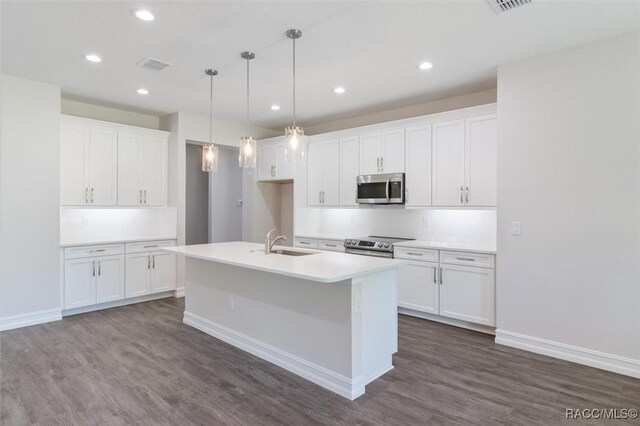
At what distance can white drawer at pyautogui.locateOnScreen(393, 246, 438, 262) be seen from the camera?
4.26 m

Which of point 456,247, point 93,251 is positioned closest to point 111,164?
point 93,251

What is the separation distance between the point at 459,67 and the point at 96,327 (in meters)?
4.89

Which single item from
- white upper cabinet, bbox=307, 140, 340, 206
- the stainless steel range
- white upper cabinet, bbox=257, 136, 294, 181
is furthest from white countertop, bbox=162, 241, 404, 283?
white upper cabinet, bbox=257, 136, 294, 181

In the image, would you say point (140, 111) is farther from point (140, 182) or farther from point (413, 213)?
point (413, 213)

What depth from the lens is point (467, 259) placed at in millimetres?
3979

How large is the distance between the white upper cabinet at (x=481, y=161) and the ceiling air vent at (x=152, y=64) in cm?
340

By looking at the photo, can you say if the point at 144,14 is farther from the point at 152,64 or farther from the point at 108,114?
the point at 108,114

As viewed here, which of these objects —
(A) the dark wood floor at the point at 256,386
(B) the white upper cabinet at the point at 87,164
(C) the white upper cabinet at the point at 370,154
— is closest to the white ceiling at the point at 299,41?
(B) the white upper cabinet at the point at 87,164

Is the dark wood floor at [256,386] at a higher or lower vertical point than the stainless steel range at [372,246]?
lower

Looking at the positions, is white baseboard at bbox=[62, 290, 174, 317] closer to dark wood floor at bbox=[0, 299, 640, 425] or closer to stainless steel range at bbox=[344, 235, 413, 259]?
dark wood floor at bbox=[0, 299, 640, 425]

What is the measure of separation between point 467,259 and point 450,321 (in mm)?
801

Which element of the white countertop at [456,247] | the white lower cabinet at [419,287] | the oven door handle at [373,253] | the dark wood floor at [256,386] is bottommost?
the dark wood floor at [256,386]

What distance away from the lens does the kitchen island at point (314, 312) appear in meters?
2.65

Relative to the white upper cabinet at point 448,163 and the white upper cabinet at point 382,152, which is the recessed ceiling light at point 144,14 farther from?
the white upper cabinet at point 448,163
